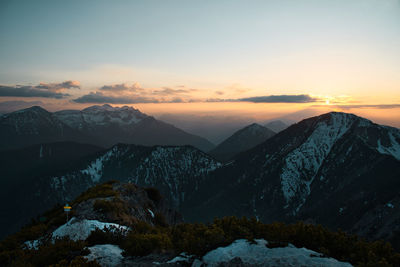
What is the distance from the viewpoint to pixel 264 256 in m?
10.9

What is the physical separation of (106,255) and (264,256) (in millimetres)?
8316

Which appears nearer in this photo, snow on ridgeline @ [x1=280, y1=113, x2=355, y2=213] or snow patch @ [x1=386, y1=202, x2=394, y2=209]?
snow patch @ [x1=386, y1=202, x2=394, y2=209]

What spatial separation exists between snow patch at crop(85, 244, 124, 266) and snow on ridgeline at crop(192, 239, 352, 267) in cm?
449

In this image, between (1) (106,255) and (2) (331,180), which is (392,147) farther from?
(1) (106,255)

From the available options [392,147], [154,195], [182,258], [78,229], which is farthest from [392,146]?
[78,229]

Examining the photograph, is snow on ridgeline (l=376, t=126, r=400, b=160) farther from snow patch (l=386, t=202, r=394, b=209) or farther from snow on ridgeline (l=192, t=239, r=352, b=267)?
snow on ridgeline (l=192, t=239, r=352, b=267)

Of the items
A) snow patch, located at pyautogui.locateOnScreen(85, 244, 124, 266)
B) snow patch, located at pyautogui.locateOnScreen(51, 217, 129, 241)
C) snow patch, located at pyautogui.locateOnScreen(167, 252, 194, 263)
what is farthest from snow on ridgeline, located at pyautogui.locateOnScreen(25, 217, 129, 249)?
snow patch, located at pyautogui.locateOnScreen(167, 252, 194, 263)

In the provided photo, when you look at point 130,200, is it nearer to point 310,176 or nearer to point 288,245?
→ point 288,245

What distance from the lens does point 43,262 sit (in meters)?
11.9

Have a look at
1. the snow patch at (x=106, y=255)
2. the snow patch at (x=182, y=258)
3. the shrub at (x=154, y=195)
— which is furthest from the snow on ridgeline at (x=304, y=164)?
the snow patch at (x=182, y=258)

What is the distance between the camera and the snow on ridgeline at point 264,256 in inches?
400

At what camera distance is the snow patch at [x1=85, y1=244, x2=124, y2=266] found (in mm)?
12469

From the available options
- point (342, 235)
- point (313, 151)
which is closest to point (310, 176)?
point (313, 151)

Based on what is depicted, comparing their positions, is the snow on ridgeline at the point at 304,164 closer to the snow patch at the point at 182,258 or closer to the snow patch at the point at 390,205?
the snow patch at the point at 390,205
